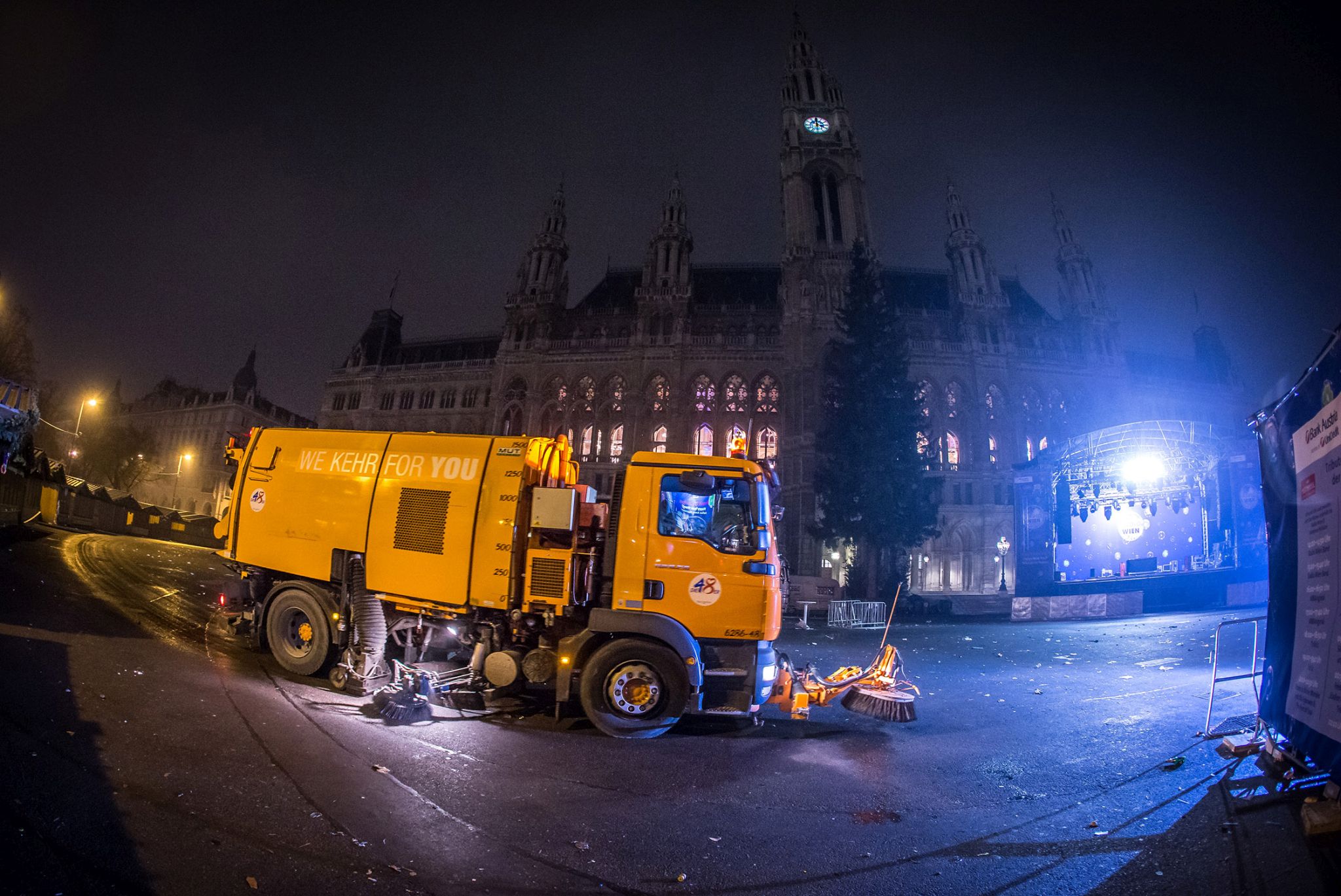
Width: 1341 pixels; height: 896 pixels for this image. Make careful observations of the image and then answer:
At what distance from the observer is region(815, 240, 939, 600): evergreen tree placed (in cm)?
2558

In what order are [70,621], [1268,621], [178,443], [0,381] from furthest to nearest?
[178,443]
[0,381]
[70,621]
[1268,621]

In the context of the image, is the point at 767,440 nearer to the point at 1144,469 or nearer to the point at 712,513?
the point at 1144,469

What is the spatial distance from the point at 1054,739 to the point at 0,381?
2858 cm

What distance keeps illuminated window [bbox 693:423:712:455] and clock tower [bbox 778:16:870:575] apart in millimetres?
5966

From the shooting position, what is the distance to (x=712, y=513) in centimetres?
638

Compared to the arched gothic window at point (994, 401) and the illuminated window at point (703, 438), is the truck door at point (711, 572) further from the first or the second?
the arched gothic window at point (994, 401)

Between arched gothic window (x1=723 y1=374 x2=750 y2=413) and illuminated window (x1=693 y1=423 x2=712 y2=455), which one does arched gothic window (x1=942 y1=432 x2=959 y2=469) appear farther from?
illuminated window (x1=693 y1=423 x2=712 y2=455)

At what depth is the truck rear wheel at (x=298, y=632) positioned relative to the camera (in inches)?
284

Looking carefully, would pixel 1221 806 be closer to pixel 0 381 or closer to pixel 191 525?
pixel 0 381

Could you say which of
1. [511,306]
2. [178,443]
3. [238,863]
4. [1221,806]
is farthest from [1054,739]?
[178,443]

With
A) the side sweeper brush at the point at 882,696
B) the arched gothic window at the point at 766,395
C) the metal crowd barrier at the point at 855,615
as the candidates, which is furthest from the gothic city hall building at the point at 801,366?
the side sweeper brush at the point at 882,696

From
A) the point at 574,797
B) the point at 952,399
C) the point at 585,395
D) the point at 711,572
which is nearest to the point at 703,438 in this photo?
the point at 585,395

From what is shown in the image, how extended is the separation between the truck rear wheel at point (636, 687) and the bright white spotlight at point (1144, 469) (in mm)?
21126

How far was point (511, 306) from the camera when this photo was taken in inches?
1939
